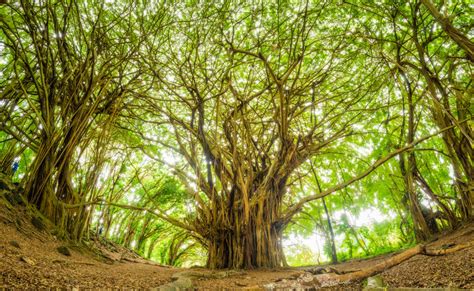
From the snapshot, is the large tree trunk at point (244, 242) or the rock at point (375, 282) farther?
the large tree trunk at point (244, 242)

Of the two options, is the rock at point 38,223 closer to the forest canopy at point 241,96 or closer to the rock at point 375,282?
the forest canopy at point 241,96

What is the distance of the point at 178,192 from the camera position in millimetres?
5629

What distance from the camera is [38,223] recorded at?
2047 mm

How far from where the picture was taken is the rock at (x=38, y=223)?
79.3 inches

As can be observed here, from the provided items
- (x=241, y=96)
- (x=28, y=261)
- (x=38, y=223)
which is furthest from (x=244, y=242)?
(x=28, y=261)

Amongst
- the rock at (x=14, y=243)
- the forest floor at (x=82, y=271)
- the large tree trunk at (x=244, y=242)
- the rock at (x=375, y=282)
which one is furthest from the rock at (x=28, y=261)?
the large tree trunk at (x=244, y=242)

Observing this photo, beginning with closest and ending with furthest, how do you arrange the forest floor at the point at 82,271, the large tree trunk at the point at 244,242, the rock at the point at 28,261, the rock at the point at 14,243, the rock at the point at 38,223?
the forest floor at the point at 82,271 < the rock at the point at 28,261 < the rock at the point at 14,243 < the rock at the point at 38,223 < the large tree trunk at the point at 244,242

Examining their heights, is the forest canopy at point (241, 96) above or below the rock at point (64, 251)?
above

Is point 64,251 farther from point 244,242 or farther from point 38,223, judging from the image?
point 244,242

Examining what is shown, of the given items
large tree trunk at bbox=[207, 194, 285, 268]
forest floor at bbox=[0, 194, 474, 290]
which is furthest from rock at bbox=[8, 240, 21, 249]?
large tree trunk at bbox=[207, 194, 285, 268]

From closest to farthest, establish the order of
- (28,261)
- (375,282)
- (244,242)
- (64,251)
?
(28,261)
(375,282)
(64,251)
(244,242)

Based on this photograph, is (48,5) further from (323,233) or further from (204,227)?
(323,233)

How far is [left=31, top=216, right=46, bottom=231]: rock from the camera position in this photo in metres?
A: 2.01

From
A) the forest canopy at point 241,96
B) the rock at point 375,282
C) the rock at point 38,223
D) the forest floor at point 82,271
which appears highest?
the forest canopy at point 241,96
